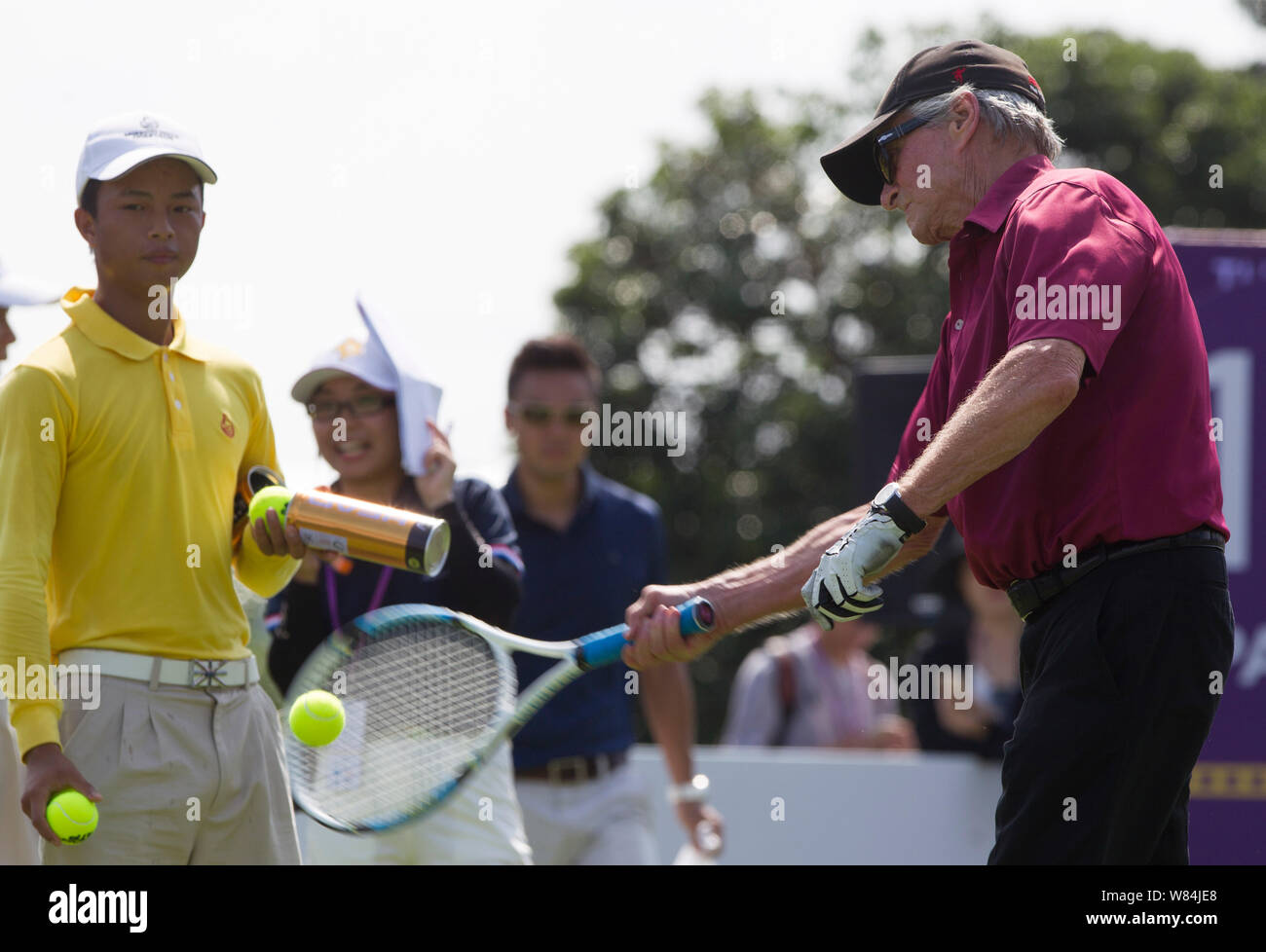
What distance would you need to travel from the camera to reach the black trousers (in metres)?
3.19

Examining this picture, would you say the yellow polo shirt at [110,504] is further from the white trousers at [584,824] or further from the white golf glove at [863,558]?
the white trousers at [584,824]

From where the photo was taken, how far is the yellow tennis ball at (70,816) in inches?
132

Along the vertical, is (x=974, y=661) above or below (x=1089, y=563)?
below

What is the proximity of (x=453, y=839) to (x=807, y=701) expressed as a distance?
5.25 meters

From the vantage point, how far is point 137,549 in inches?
148

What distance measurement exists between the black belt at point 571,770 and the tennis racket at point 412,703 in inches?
53.1

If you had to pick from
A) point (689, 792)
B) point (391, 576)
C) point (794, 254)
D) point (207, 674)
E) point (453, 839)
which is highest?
point (794, 254)

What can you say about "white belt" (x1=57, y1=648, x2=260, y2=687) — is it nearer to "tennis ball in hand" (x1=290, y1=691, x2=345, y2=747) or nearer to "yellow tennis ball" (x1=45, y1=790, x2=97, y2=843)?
"tennis ball in hand" (x1=290, y1=691, x2=345, y2=747)

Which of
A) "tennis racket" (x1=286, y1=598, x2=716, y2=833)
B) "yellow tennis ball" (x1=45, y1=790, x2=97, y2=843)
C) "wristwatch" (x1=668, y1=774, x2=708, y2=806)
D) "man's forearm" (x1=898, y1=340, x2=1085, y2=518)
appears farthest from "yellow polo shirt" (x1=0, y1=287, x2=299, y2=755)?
"wristwatch" (x1=668, y1=774, x2=708, y2=806)

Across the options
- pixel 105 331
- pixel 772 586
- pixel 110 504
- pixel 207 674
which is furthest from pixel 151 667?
pixel 772 586

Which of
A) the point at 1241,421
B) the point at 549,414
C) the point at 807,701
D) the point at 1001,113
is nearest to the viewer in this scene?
the point at 1001,113

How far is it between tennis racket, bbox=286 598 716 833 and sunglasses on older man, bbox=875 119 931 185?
4.15 feet

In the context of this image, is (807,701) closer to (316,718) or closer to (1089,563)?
(316,718)
